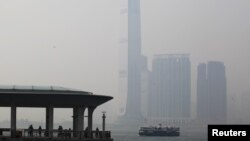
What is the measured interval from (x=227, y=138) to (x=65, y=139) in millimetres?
51143

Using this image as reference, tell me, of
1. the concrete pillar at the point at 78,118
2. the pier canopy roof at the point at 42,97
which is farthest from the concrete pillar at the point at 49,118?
the concrete pillar at the point at 78,118

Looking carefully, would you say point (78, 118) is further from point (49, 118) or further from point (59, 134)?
point (59, 134)

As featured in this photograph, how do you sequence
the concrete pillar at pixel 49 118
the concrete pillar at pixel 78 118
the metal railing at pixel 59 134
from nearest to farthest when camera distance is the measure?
the metal railing at pixel 59 134, the concrete pillar at pixel 49 118, the concrete pillar at pixel 78 118

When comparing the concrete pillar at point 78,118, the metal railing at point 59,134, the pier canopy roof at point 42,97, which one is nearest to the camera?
the metal railing at point 59,134

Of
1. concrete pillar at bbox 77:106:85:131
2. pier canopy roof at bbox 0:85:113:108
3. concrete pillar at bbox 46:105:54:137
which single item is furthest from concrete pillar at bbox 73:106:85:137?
concrete pillar at bbox 46:105:54:137

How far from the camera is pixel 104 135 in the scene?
83.8 meters

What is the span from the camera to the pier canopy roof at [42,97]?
79500mm

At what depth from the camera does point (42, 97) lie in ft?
263

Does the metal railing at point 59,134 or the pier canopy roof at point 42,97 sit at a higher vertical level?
the pier canopy roof at point 42,97

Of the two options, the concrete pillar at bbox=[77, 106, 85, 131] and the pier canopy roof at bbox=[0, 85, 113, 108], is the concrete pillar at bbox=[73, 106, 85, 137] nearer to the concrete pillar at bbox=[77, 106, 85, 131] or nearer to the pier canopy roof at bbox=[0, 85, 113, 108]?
the concrete pillar at bbox=[77, 106, 85, 131]

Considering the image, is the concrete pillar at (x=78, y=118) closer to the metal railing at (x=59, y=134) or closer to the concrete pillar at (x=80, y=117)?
the concrete pillar at (x=80, y=117)

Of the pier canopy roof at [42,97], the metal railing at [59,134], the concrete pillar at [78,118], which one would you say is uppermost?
the pier canopy roof at [42,97]

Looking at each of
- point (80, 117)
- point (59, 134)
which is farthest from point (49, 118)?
point (80, 117)

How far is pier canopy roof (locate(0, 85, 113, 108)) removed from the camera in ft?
261
